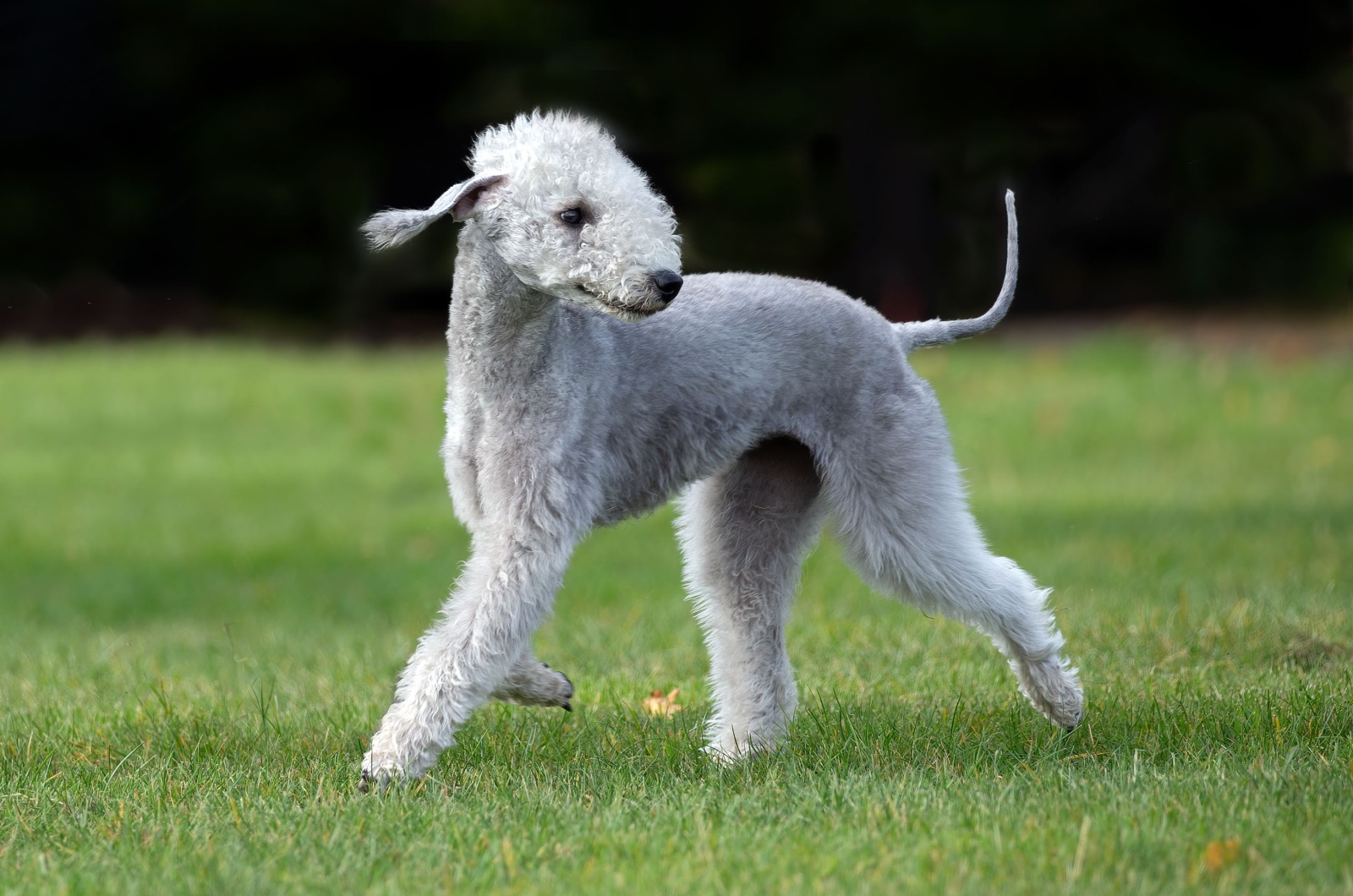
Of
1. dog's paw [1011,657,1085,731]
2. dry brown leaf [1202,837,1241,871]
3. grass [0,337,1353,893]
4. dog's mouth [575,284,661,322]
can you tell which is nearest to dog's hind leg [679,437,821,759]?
grass [0,337,1353,893]

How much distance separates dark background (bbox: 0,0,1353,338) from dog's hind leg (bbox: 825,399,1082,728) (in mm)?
13028

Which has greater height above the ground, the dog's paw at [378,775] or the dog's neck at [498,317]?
the dog's neck at [498,317]

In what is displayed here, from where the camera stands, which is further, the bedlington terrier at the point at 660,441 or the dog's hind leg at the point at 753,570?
the dog's hind leg at the point at 753,570

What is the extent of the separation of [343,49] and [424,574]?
11852 millimetres

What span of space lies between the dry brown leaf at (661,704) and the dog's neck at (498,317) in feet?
4.85

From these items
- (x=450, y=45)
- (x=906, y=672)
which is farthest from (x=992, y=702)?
(x=450, y=45)

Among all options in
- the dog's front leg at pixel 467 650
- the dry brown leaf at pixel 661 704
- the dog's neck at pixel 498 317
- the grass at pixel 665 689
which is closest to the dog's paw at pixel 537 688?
the grass at pixel 665 689

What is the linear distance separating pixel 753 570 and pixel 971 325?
3.39 ft

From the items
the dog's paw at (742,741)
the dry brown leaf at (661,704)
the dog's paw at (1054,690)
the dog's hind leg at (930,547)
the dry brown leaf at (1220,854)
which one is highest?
the dog's hind leg at (930,547)

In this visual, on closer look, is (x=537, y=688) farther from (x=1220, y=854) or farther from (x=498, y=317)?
(x=1220, y=854)

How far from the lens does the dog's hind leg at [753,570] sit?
5008mm

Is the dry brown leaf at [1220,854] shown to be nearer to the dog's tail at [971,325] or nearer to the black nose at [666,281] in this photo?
the black nose at [666,281]

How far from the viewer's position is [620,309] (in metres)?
4.16

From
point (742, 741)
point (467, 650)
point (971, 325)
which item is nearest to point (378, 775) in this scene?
point (467, 650)
